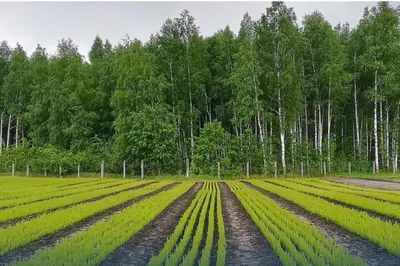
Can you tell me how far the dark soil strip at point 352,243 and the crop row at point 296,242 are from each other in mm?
356

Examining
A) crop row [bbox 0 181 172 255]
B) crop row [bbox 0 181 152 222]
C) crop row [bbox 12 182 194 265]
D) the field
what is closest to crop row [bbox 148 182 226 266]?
the field

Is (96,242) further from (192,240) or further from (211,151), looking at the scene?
(211,151)

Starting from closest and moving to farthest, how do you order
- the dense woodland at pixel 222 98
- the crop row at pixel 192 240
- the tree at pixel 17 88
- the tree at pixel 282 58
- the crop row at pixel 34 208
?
1. the crop row at pixel 192 240
2. the crop row at pixel 34 208
3. the tree at pixel 282 58
4. the dense woodland at pixel 222 98
5. the tree at pixel 17 88

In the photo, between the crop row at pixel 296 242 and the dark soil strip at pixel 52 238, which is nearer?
the crop row at pixel 296 242

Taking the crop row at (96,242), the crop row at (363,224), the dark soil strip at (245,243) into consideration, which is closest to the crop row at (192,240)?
the dark soil strip at (245,243)

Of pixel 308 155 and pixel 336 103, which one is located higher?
pixel 336 103

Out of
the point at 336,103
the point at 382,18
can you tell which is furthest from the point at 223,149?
the point at 382,18

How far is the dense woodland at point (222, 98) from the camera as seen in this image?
3481 cm

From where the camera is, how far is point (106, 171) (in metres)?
37.2

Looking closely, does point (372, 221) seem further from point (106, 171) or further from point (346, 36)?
point (346, 36)

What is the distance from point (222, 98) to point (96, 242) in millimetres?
36502

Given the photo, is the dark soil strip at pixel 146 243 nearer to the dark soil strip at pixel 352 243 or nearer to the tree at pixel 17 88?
the dark soil strip at pixel 352 243

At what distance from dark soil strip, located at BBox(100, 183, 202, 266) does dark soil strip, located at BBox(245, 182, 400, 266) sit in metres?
3.69

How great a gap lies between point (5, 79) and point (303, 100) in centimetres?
3458
